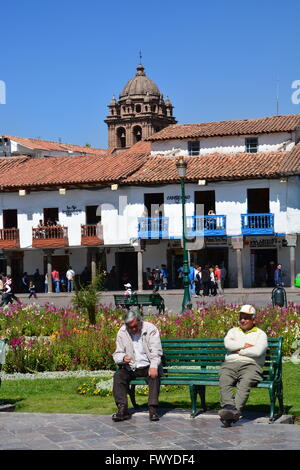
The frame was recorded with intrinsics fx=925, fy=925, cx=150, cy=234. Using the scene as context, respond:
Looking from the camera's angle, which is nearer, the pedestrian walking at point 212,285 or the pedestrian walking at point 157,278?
the pedestrian walking at point 212,285

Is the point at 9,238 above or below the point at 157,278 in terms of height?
above

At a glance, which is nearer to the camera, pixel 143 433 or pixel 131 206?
pixel 143 433

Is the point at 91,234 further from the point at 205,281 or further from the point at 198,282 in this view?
the point at 205,281

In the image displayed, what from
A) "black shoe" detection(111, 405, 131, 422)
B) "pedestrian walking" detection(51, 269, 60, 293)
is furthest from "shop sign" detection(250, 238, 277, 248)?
"black shoe" detection(111, 405, 131, 422)

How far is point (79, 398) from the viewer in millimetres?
11188

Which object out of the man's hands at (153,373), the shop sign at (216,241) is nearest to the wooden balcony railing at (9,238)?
the shop sign at (216,241)

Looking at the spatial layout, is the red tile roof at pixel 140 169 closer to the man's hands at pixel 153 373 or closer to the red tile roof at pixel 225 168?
the red tile roof at pixel 225 168

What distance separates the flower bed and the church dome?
67071 millimetres

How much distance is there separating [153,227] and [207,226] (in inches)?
100

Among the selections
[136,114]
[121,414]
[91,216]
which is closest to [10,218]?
[91,216]

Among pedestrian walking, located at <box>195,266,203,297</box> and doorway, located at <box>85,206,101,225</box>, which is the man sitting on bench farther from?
doorway, located at <box>85,206,101,225</box>

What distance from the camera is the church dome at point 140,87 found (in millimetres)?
84750

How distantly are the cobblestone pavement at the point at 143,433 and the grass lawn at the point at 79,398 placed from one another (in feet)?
2.42
